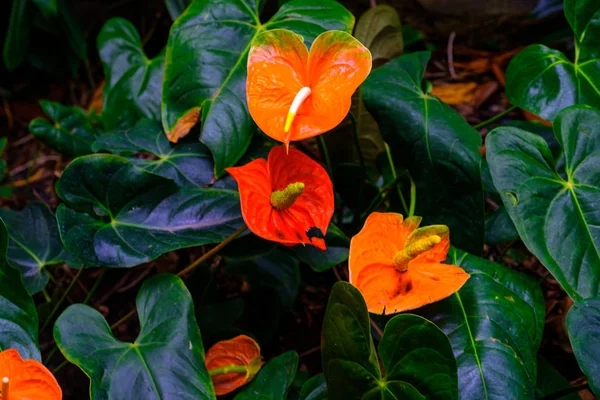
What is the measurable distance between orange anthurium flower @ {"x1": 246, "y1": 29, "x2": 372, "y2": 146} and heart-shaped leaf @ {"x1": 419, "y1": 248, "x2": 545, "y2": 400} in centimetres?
35

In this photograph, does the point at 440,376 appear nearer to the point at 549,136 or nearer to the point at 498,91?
the point at 549,136

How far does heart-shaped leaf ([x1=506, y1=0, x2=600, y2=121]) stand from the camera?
108 centimetres

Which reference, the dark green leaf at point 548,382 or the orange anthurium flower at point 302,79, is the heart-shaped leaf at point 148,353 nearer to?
the orange anthurium flower at point 302,79

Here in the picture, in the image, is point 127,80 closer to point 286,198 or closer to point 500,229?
point 286,198

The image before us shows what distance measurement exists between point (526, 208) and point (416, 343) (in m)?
0.29

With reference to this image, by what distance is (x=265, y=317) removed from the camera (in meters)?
1.22

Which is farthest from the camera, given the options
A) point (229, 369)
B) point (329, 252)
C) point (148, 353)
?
point (329, 252)

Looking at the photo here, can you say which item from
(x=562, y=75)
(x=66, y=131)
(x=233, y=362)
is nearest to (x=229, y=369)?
(x=233, y=362)

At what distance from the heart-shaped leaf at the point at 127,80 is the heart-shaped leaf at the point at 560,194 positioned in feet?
2.69

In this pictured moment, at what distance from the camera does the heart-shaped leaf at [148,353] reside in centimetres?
84

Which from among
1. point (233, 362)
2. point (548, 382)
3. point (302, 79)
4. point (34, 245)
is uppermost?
point (302, 79)

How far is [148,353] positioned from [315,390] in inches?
10.4

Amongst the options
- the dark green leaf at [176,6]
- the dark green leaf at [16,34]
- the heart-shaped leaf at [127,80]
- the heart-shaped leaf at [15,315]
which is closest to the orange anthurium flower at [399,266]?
the heart-shaped leaf at [15,315]

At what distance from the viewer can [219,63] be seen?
1.10 meters
